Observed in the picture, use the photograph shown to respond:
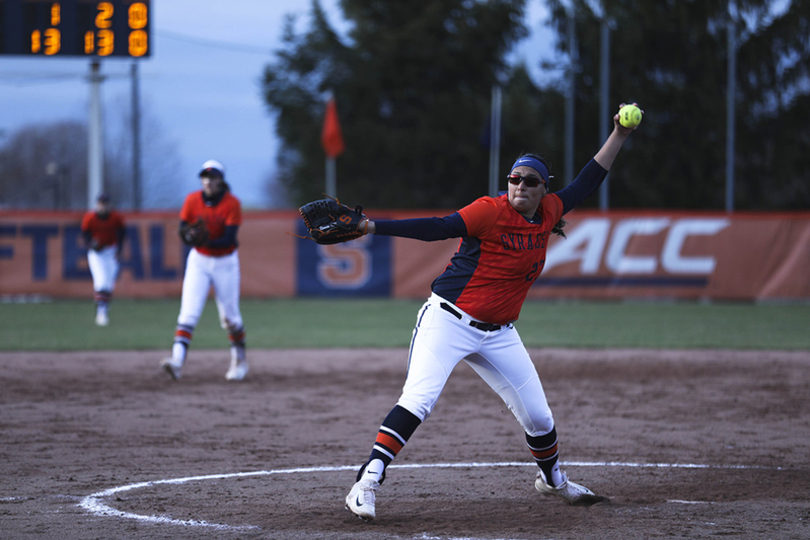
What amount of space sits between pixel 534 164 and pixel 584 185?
64 centimetres

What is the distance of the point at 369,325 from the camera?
16469 millimetres

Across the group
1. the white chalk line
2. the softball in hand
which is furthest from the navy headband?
the white chalk line

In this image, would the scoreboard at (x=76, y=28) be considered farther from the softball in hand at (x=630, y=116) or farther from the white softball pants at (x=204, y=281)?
the softball in hand at (x=630, y=116)

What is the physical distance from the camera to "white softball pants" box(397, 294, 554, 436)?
490 centimetres

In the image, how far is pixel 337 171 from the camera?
41781 mm

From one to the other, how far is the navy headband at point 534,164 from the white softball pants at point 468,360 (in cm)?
88

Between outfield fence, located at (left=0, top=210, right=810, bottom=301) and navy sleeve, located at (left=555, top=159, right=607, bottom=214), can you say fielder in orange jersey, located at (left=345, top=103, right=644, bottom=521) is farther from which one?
outfield fence, located at (left=0, top=210, right=810, bottom=301)

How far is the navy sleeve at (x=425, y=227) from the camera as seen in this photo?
464 centimetres

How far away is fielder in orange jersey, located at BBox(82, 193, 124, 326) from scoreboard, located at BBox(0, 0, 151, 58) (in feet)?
16.1

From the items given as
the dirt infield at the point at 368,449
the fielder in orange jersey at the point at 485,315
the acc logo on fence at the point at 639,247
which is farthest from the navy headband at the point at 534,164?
the acc logo on fence at the point at 639,247

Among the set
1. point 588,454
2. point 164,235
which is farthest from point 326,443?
point 164,235

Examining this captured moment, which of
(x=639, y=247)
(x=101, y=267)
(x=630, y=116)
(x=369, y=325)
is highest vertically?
(x=630, y=116)

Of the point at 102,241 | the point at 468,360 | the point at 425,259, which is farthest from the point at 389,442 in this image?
the point at 425,259

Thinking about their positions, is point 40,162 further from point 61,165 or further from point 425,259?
point 425,259
